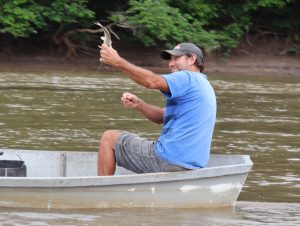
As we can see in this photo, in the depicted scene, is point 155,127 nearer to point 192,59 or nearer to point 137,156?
point 137,156

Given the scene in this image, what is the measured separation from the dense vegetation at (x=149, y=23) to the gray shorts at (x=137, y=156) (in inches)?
586

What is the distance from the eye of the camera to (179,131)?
7359 millimetres

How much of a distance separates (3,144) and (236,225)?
433 cm

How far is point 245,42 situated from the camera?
998 inches

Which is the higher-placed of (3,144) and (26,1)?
(26,1)

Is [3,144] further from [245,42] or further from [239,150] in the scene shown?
[245,42]

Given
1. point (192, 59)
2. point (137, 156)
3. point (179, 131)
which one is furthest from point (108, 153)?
point (192, 59)

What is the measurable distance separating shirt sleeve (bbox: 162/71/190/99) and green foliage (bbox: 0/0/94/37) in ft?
49.8

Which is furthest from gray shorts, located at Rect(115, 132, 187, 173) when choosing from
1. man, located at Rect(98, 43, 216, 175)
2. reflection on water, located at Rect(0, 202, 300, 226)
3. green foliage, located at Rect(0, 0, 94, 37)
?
green foliage, located at Rect(0, 0, 94, 37)

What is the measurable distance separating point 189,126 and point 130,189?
2.16 ft

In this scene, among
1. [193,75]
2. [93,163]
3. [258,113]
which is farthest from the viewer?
[258,113]

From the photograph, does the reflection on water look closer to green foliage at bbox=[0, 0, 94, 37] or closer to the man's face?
Answer: the man's face

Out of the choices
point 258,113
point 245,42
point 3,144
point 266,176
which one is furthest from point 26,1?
point 266,176

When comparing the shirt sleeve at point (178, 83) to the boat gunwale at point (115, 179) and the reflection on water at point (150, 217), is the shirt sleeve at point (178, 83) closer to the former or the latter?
the boat gunwale at point (115, 179)
